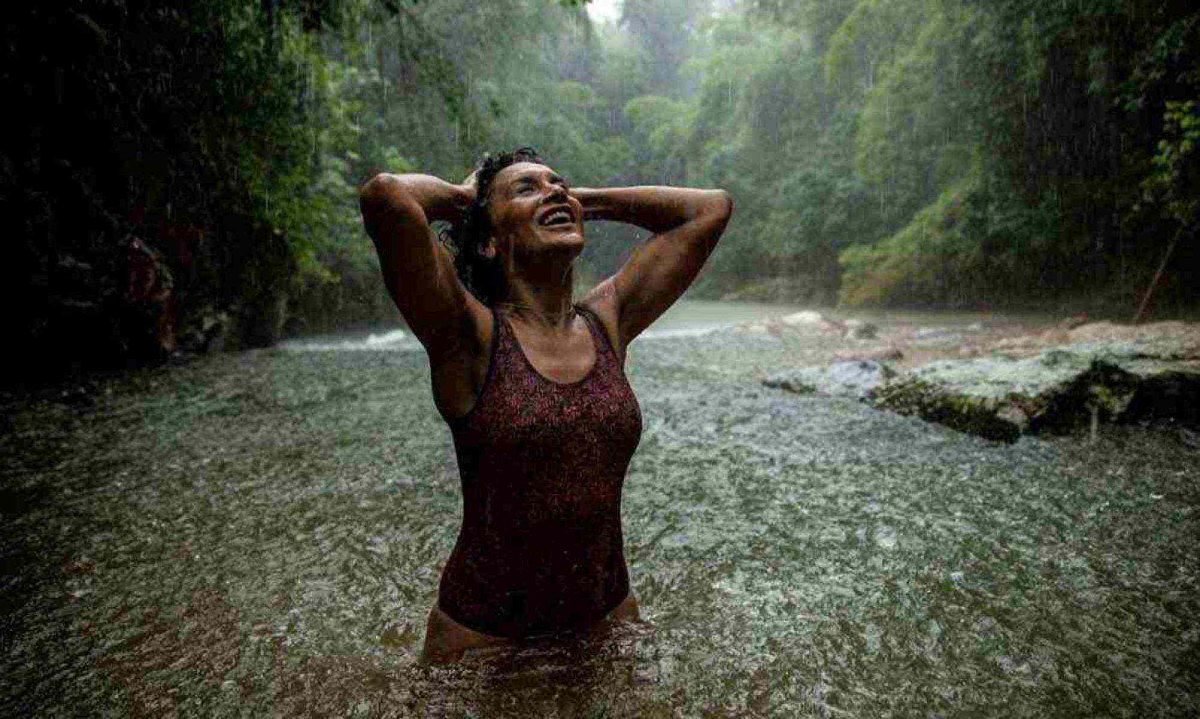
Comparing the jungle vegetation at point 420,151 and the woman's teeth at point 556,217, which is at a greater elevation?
the jungle vegetation at point 420,151

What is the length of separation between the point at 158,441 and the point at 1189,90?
14.8 meters

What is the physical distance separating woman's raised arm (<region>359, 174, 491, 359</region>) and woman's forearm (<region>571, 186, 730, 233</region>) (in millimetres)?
672

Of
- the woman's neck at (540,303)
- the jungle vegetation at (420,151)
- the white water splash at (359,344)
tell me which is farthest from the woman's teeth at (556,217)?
the white water splash at (359,344)

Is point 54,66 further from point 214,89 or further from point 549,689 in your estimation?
point 549,689

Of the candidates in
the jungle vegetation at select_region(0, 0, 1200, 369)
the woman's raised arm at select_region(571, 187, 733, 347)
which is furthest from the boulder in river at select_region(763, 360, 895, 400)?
the woman's raised arm at select_region(571, 187, 733, 347)

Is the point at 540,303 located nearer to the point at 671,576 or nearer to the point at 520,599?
the point at 520,599

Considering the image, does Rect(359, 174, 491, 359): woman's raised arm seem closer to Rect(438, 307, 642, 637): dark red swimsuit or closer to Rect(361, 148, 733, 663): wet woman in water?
Rect(361, 148, 733, 663): wet woman in water

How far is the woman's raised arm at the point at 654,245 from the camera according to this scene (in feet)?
7.88

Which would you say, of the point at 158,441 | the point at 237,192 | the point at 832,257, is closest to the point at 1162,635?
the point at 158,441

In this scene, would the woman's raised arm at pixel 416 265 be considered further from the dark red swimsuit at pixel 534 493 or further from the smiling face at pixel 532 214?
the smiling face at pixel 532 214

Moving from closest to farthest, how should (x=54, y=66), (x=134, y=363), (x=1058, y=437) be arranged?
(x=1058, y=437)
(x=54, y=66)
(x=134, y=363)

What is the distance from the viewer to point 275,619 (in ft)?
9.44

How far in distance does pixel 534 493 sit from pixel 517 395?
11.1 inches

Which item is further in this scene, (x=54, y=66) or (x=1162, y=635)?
(x=54, y=66)
